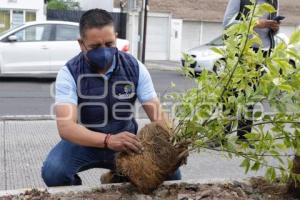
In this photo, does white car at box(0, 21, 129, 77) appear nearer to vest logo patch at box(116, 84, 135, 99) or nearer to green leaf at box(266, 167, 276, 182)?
vest logo patch at box(116, 84, 135, 99)

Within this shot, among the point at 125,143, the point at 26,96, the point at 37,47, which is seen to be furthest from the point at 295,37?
the point at 37,47

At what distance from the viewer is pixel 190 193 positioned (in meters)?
2.89

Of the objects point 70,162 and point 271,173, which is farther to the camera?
point 70,162

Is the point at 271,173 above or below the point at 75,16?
above

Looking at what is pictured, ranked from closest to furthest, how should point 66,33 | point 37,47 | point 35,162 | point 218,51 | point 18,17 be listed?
point 218,51, point 35,162, point 37,47, point 66,33, point 18,17

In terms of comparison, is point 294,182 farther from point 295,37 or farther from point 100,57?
point 100,57

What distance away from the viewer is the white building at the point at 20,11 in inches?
1160

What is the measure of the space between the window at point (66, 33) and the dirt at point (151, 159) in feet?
34.5

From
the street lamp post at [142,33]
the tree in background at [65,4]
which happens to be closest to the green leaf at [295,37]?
the street lamp post at [142,33]

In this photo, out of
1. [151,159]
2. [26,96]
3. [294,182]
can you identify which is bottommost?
[26,96]

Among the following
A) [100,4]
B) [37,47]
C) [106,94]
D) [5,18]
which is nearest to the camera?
[106,94]

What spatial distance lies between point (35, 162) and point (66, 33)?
7970 mm

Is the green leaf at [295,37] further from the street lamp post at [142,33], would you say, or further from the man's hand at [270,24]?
the street lamp post at [142,33]

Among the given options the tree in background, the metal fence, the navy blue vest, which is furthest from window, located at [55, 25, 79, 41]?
the tree in background
